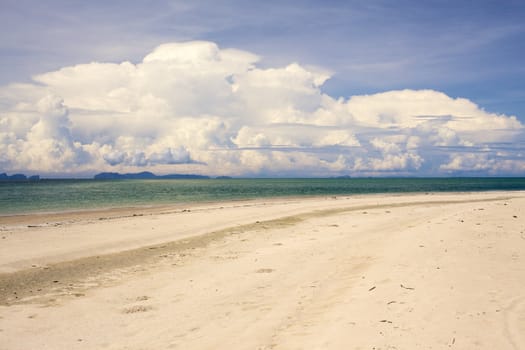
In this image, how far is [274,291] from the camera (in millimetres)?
11344

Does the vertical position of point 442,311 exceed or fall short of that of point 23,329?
it exceeds it

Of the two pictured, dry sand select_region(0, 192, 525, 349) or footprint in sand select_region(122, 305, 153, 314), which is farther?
footprint in sand select_region(122, 305, 153, 314)

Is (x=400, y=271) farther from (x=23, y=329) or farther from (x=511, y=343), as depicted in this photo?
(x=23, y=329)

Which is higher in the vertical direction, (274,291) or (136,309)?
(274,291)

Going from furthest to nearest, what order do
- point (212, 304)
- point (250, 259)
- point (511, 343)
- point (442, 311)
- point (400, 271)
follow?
point (250, 259) < point (400, 271) < point (212, 304) < point (442, 311) < point (511, 343)

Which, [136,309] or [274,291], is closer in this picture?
[136,309]

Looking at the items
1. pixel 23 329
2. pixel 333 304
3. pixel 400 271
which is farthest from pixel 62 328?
pixel 400 271

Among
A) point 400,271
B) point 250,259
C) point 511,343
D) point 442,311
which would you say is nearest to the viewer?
point 511,343

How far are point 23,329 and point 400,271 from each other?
33.2 feet

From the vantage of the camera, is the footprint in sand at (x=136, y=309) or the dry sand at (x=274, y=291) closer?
the dry sand at (x=274, y=291)

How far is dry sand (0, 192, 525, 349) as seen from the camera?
787 centimetres

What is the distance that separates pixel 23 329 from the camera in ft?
30.3

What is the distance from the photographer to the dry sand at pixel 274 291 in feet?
25.8

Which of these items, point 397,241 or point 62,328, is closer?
point 62,328
